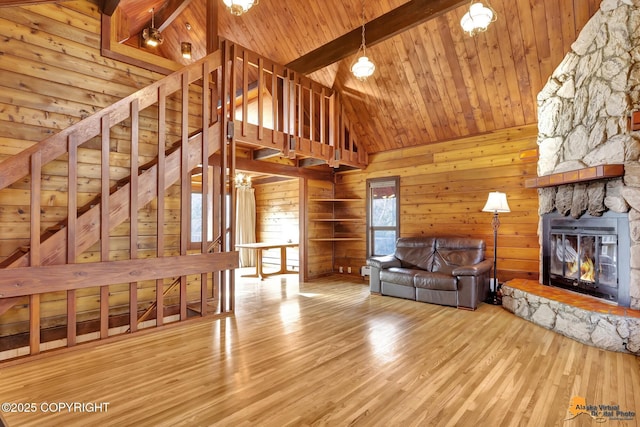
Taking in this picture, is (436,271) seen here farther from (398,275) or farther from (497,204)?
(497,204)

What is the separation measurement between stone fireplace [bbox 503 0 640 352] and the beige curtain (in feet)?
21.0

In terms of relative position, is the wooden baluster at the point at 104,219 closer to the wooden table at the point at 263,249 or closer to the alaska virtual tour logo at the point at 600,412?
the wooden table at the point at 263,249

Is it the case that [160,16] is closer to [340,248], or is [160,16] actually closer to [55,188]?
[55,188]

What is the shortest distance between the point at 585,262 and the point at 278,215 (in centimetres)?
633

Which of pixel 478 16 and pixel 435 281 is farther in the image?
pixel 435 281

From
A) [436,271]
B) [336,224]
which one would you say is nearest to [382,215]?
[336,224]

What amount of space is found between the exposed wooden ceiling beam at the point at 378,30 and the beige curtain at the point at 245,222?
13.4 ft

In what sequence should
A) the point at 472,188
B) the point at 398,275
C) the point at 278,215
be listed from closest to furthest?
the point at 398,275, the point at 472,188, the point at 278,215

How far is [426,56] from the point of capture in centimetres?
473

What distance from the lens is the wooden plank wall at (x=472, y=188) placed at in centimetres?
492

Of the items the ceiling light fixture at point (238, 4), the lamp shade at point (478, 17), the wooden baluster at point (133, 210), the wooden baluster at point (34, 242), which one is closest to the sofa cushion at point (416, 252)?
the lamp shade at point (478, 17)

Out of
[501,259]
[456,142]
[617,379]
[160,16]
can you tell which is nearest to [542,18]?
[456,142]

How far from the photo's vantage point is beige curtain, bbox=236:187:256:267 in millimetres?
8778

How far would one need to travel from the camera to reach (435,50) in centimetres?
461
